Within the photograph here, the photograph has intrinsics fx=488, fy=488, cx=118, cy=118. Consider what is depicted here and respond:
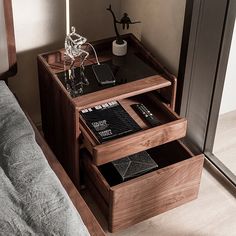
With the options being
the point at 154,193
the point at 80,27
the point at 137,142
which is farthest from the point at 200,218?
the point at 80,27

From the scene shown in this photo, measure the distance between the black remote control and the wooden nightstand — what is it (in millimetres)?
19

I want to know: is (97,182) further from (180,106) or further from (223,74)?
(223,74)

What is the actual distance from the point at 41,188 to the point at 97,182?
0.39 metres

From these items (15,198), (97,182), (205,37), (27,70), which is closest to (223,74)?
(205,37)

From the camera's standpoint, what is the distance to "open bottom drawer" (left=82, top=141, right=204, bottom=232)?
1.67 m

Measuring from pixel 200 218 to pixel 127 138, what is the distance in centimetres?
46

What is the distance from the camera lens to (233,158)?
215 cm

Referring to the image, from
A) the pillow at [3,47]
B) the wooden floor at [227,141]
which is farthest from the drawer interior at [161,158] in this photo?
the pillow at [3,47]

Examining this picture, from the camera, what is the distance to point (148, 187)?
170 cm

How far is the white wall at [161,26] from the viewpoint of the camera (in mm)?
1798

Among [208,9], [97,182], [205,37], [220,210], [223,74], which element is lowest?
[220,210]

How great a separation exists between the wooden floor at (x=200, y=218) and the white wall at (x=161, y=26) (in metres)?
0.51

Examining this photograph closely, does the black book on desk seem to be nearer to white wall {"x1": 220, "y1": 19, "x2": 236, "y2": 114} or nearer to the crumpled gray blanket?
the crumpled gray blanket

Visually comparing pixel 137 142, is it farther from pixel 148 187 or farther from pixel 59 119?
pixel 59 119
